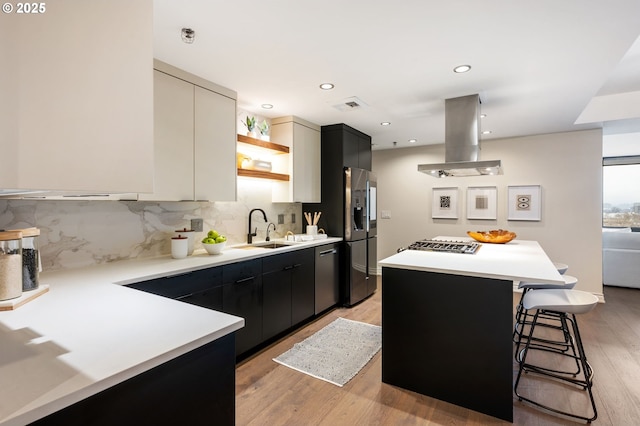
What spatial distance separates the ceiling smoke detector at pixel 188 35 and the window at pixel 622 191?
7.50 meters

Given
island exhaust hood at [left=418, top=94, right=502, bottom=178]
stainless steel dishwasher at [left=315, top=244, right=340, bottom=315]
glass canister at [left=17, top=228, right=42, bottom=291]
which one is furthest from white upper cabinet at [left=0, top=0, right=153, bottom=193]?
stainless steel dishwasher at [left=315, top=244, right=340, bottom=315]

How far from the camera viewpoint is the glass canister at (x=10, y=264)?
1.21m

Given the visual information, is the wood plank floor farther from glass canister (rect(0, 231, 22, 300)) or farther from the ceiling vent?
the ceiling vent

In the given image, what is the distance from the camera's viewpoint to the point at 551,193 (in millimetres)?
4531

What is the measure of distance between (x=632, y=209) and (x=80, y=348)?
858 cm

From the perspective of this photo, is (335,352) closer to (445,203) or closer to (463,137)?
(463,137)

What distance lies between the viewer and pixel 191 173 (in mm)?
2549

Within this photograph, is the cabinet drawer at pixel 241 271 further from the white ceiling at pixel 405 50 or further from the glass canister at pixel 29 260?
the white ceiling at pixel 405 50

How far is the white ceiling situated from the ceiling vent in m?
0.04

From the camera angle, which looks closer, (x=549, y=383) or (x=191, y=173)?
(x=549, y=383)

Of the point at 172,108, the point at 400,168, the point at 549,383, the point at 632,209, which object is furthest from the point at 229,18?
the point at 632,209

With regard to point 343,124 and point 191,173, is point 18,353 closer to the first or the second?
point 191,173

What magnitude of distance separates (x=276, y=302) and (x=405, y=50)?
227 cm

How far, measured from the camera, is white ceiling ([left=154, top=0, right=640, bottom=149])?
170 centimetres
